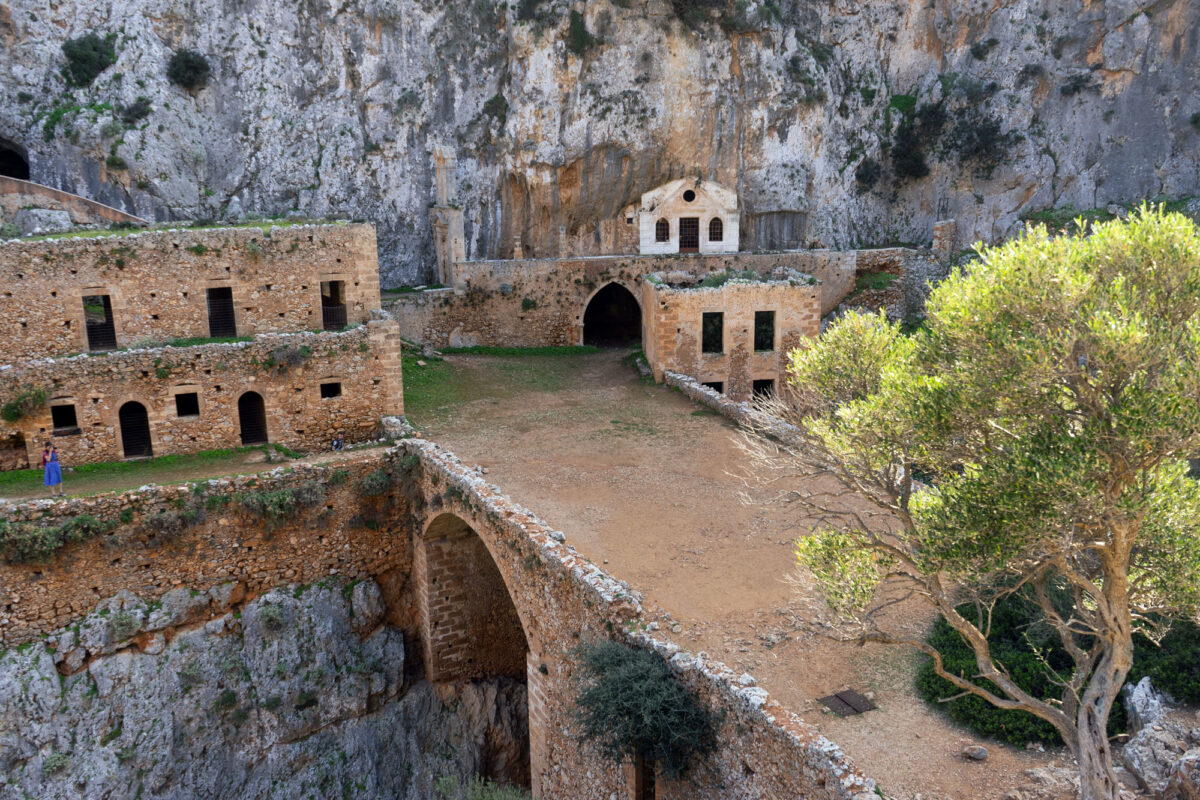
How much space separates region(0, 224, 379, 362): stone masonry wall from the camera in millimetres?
18109

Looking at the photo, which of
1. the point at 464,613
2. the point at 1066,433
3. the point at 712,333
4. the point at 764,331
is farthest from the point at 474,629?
the point at 1066,433

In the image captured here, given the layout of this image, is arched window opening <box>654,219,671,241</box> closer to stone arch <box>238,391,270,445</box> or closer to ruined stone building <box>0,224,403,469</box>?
ruined stone building <box>0,224,403,469</box>

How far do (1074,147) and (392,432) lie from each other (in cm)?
3774

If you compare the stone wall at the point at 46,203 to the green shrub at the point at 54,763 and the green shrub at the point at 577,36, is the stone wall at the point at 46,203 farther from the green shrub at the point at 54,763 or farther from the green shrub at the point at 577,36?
the green shrub at the point at 577,36

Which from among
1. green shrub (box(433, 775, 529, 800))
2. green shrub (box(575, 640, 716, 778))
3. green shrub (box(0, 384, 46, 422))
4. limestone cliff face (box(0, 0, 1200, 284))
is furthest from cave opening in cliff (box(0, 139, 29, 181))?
green shrub (box(575, 640, 716, 778))

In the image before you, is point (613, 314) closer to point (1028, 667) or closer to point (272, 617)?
point (272, 617)

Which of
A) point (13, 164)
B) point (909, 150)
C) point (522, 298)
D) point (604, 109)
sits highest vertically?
point (604, 109)

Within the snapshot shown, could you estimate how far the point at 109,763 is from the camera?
15.5 m

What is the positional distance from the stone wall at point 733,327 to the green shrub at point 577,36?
1557cm

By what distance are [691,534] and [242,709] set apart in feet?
32.6

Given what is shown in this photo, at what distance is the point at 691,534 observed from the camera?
1394 cm

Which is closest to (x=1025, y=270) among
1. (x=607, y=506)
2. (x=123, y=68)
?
(x=607, y=506)

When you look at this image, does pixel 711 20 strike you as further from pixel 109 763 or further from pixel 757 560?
pixel 109 763

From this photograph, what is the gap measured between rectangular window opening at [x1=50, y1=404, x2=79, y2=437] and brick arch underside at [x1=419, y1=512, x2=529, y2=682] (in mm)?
8023
